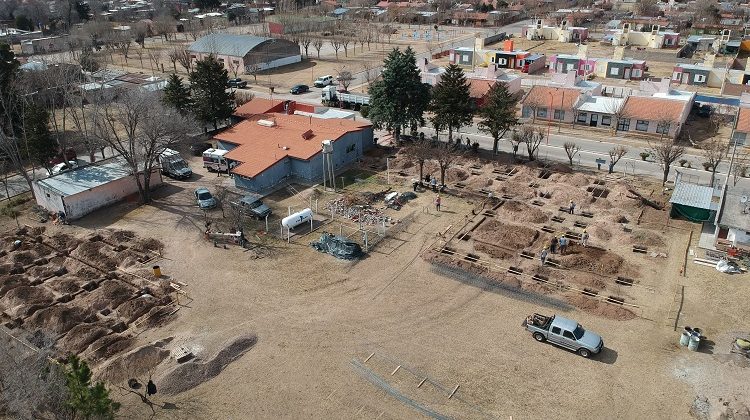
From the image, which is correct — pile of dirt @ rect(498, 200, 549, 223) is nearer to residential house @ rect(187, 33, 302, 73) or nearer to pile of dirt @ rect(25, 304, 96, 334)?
pile of dirt @ rect(25, 304, 96, 334)

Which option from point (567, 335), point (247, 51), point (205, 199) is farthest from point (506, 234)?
point (247, 51)

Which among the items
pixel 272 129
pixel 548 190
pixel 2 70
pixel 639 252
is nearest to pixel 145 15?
pixel 2 70

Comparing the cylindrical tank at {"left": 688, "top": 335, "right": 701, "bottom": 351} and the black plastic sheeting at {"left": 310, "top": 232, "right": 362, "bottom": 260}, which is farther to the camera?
the black plastic sheeting at {"left": 310, "top": 232, "right": 362, "bottom": 260}

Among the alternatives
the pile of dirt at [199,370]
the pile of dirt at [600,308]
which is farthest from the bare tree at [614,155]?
the pile of dirt at [199,370]

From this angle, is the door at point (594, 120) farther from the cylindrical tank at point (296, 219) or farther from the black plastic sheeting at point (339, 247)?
the black plastic sheeting at point (339, 247)

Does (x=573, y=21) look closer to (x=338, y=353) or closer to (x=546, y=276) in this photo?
(x=546, y=276)

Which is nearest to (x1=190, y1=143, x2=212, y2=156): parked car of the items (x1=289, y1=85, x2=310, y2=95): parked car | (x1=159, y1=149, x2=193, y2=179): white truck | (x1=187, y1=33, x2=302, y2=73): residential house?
(x1=159, y1=149, x2=193, y2=179): white truck
